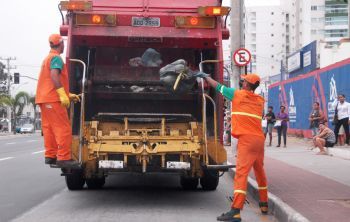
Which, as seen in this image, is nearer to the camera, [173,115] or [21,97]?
[173,115]

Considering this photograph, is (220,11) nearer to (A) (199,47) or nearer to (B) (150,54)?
(A) (199,47)

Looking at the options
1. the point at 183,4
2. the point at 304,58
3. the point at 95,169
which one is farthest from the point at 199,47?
the point at 304,58

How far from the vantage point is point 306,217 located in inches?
260

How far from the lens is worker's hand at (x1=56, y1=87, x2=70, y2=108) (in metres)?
7.53

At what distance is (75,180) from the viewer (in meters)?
9.49

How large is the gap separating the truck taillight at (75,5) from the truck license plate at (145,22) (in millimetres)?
694

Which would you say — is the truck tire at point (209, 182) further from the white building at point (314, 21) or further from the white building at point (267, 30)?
the white building at point (267, 30)

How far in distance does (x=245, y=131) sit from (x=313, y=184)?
330 centimetres

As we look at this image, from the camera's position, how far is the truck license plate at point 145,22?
8.35 m

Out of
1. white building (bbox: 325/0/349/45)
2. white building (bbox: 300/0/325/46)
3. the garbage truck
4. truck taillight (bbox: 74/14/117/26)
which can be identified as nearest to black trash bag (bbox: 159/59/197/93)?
the garbage truck

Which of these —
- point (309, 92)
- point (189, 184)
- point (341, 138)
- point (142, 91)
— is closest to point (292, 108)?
point (309, 92)

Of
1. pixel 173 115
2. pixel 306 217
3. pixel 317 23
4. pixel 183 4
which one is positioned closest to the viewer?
pixel 306 217

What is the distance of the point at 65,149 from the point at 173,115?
1593 mm

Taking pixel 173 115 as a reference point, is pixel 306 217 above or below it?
below
